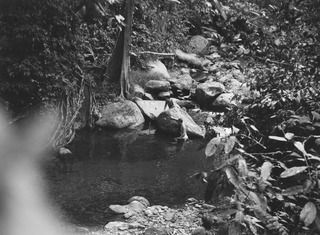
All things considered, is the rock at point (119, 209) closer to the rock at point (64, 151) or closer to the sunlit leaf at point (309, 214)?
the rock at point (64, 151)

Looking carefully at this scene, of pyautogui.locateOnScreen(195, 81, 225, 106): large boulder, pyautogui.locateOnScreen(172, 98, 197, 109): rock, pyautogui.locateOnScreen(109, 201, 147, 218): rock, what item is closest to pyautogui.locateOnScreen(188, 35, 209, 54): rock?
pyautogui.locateOnScreen(195, 81, 225, 106): large boulder

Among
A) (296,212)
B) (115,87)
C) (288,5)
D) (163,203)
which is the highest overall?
(288,5)

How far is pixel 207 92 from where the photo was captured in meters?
10.5

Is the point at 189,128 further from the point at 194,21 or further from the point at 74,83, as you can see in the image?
the point at 194,21

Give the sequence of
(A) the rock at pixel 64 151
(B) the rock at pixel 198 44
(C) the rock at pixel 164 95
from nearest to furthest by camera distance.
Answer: (A) the rock at pixel 64 151, (C) the rock at pixel 164 95, (B) the rock at pixel 198 44

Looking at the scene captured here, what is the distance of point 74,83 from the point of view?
824 centimetres

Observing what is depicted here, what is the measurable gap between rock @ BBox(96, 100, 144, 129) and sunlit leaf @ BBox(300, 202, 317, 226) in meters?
6.99

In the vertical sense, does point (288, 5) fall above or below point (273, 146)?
above

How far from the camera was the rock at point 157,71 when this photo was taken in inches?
433

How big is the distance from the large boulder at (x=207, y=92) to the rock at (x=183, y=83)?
47 centimetres

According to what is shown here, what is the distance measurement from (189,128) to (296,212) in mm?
6120

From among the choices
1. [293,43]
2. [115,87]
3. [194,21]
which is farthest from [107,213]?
[194,21]

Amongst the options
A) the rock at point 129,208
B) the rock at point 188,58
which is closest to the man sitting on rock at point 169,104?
the rock at point 188,58

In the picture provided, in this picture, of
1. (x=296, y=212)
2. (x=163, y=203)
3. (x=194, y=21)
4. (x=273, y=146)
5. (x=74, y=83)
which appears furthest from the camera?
(x=194, y=21)
